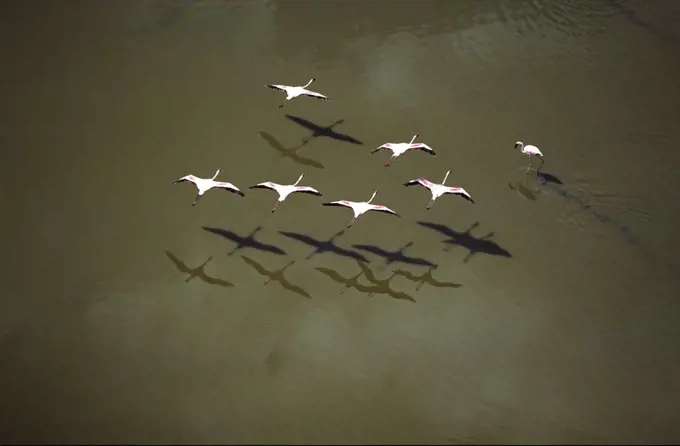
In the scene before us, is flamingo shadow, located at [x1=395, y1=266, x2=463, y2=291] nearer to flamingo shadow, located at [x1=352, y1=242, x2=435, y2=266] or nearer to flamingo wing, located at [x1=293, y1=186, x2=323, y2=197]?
flamingo shadow, located at [x1=352, y1=242, x2=435, y2=266]

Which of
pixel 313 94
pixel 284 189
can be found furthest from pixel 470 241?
pixel 313 94

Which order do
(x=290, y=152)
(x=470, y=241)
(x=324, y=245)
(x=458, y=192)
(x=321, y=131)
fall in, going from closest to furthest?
(x=458, y=192) < (x=324, y=245) < (x=470, y=241) < (x=290, y=152) < (x=321, y=131)

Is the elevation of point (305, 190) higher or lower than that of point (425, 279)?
higher

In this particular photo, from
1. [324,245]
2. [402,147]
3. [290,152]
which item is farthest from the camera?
[290,152]

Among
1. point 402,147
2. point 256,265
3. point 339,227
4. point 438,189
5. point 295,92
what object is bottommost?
point 256,265

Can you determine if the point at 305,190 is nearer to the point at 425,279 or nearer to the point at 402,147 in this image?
the point at 402,147

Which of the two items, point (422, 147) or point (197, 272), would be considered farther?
point (422, 147)

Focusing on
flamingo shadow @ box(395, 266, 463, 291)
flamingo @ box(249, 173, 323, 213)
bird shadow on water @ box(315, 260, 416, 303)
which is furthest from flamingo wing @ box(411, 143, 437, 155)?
bird shadow on water @ box(315, 260, 416, 303)

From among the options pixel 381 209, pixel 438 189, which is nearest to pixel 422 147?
pixel 438 189

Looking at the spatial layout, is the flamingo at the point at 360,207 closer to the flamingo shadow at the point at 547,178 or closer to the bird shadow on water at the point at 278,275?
the bird shadow on water at the point at 278,275
